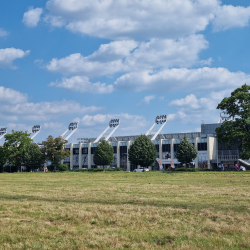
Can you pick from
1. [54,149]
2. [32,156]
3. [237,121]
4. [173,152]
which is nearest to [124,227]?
[237,121]

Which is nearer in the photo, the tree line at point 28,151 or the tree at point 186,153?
the tree at point 186,153

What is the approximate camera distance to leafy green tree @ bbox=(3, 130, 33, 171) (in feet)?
292

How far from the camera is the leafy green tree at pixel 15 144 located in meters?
89.1

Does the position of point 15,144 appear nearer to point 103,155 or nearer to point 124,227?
point 103,155

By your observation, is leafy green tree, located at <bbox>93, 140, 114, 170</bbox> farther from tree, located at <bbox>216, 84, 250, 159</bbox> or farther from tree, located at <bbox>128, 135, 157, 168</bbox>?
tree, located at <bbox>216, 84, 250, 159</bbox>

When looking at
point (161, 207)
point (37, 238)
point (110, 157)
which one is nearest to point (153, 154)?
point (110, 157)

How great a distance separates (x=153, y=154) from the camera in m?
85.2

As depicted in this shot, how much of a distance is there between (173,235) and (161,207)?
15.2ft

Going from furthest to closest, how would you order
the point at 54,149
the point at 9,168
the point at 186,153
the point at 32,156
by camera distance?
the point at 9,168 → the point at 32,156 → the point at 54,149 → the point at 186,153

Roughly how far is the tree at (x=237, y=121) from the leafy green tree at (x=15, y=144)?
5406 centimetres

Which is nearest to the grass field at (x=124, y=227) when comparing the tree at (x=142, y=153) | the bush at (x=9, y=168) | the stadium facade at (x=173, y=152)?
the tree at (x=142, y=153)

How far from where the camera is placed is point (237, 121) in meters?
55.1

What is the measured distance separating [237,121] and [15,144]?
196 feet

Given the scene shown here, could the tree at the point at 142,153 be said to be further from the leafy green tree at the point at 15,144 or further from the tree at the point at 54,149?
the leafy green tree at the point at 15,144
